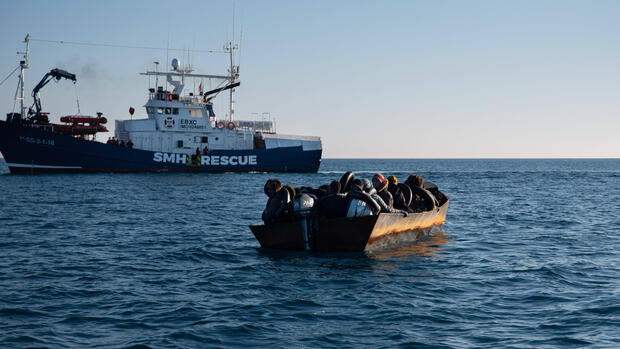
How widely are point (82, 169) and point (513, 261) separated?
154 feet

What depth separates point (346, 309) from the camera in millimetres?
9164

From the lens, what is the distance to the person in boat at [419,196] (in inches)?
676

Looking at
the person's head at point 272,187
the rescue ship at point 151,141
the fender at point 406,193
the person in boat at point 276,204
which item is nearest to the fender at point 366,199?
the person in boat at point 276,204

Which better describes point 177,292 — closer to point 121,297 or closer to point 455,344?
point 121,297

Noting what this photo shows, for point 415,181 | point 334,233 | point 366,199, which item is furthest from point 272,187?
point 415,181

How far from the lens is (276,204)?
46.6 ft

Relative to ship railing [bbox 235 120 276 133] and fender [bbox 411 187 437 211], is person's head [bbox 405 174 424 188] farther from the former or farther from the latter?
ship railing [bbox 235 120 276 133]

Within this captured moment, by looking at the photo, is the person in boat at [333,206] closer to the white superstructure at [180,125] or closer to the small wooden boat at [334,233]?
the small wooden boat at [334,233]

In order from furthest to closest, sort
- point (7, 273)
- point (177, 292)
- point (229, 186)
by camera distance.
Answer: point (229, 186) < point (7, 273) < point (177, 292)

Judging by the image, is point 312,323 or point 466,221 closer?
point 312,323

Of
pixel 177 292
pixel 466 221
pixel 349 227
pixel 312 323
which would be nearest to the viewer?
pixel 312 323

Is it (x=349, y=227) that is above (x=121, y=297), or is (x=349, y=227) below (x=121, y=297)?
above

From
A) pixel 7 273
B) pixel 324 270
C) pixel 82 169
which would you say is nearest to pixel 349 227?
pixel 324 270

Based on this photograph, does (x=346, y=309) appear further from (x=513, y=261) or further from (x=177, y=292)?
(x=513, y=261)
